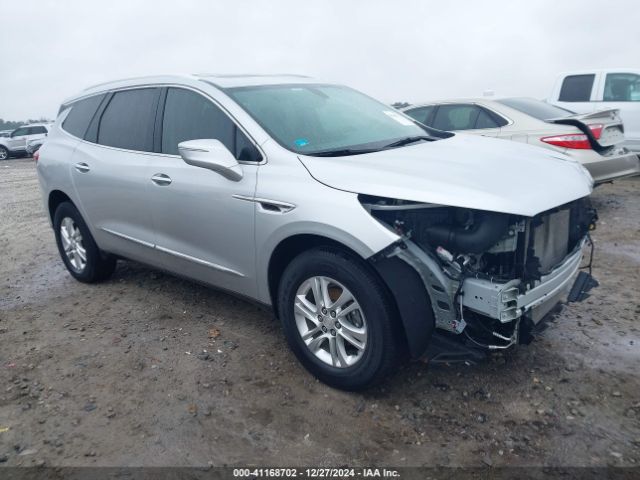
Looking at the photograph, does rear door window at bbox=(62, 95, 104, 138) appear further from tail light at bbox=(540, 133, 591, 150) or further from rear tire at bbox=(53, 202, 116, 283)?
tail light at bbox=(540, 133, 591, 150)

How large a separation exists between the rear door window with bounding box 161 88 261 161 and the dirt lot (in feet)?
4.31

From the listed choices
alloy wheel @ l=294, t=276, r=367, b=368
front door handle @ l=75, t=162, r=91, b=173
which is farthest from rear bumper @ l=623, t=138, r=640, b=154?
front door handle @ l=75, t=162, r=91, b=173

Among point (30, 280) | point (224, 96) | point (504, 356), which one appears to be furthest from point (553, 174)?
point (30, 280)

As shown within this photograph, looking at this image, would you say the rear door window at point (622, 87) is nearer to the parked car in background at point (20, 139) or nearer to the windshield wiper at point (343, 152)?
the windshield wiper at point (343, 152)

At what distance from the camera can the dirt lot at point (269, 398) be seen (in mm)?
2592

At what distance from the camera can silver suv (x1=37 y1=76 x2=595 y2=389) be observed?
2645 mm

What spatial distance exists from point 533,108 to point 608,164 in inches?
47.5

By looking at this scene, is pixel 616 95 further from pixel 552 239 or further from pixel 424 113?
pixel 552 239

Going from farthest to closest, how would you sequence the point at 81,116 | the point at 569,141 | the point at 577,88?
the point at 577,88 < the point at 569,141 < the point at 81,116

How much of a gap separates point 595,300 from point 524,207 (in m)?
2.11

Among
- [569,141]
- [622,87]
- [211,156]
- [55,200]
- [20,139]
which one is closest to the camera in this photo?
[211,156]

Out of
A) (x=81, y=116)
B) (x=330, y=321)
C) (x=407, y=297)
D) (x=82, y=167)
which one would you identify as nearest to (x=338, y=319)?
(x=330, y=321)

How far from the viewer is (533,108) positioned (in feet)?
22.7

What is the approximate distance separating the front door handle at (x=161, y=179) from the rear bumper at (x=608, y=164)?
15.1 feet
